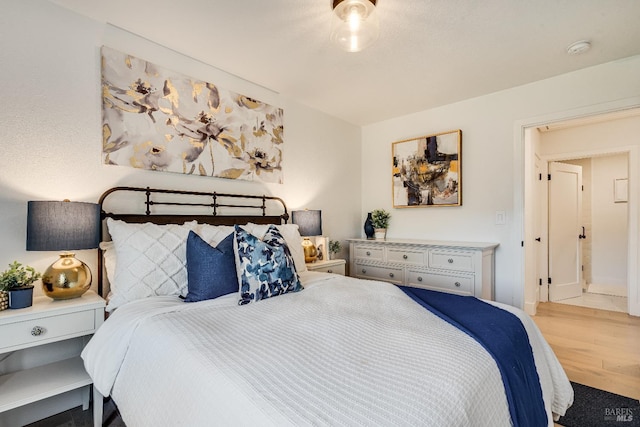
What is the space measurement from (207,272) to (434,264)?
2272mm

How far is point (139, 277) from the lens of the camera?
1729 millimetres

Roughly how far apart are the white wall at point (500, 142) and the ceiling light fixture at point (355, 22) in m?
2.04

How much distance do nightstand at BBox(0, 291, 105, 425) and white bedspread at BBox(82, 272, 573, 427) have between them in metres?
0.18

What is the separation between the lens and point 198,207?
2492 millimetres

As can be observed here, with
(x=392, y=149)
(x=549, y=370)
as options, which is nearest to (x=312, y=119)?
(x=392, y=149)

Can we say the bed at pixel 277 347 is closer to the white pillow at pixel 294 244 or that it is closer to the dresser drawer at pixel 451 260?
the white pillow at pixel 294 244

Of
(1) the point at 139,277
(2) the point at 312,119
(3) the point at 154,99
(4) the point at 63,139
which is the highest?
(2) the point at 312,119

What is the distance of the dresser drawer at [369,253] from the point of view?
3539 mm

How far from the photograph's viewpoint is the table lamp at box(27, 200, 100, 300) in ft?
5.18

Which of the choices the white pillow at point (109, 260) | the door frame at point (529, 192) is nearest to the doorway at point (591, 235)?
the door frame at point (529, 192)

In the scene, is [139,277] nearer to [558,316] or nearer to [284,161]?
[284,161]

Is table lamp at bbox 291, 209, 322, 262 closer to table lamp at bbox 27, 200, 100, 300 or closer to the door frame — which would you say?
table lamp at bbox 27, 200, 100, 300

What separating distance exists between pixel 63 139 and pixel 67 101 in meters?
0.24

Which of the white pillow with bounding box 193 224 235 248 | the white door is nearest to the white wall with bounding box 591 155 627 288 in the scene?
the white door
